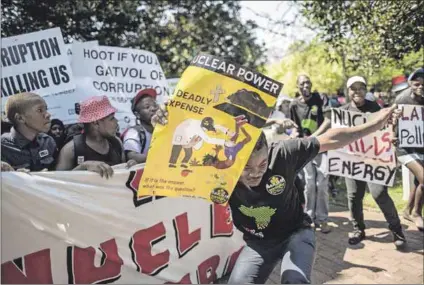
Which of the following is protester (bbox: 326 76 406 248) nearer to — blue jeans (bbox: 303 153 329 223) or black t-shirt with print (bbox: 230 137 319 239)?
blue jeans (bbox: 303 153 329 223)

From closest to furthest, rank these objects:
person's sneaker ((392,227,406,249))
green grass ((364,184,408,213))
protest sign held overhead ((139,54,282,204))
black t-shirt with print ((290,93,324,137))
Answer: protest sign held overhead ((139,54,282,204)) < person's sneaker ((392,227,406,249)) < black t-shirt with print ((290,93,324,137)) < green grass ((364,184,408,213))

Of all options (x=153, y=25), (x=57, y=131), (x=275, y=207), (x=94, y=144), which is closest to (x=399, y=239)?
(x=275, y=207)

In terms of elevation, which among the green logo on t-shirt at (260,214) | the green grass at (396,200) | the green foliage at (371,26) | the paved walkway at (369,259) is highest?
the green foliage at (371,26)

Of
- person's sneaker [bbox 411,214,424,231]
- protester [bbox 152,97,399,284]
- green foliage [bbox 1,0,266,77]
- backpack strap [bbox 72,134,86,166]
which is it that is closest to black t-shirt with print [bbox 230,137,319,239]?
protester [bbox 152,97,399,284]

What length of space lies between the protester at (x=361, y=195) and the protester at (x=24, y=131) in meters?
3.08

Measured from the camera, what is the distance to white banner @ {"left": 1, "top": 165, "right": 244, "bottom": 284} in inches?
120

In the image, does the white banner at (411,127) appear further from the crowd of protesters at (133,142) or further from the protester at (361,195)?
the protester at (361,195)

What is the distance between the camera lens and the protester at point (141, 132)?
3921 millimetres

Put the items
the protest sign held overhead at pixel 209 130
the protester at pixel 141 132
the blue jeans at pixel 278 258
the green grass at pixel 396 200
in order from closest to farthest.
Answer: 1. the protest sign held overhead at pixel 209 130
2. the blue jeans at pixel 278 258
3. the protester at pixel 141 132
4. the green grass at pixel 396 200

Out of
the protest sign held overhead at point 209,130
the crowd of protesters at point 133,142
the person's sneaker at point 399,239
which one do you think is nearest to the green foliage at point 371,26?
the crowd of protesters at point 133,142

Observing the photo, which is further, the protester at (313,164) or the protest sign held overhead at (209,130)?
the protester at (313,164)

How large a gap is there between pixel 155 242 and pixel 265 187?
1443 millimetres

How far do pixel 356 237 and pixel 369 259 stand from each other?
53 cm

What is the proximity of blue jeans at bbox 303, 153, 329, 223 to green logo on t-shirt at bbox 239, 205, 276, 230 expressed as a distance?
2.82 meters
